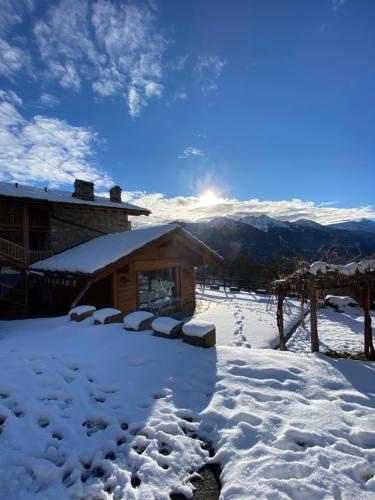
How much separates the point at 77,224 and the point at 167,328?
11.5m

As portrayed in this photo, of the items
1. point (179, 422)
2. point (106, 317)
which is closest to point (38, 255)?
point (106, 317)

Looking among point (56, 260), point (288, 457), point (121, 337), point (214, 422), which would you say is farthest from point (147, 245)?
point (288, 457)

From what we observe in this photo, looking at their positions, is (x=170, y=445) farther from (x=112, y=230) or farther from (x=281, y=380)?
(x=112, y=230)

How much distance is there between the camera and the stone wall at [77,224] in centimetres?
1418

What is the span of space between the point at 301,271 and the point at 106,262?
655 centimetres

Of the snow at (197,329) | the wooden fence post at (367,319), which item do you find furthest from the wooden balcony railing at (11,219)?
the wooden fence post at (367,319)

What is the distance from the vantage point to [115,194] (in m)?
18.2

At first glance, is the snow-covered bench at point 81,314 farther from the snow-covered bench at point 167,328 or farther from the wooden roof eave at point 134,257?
the snow-covered bench at point 167,328

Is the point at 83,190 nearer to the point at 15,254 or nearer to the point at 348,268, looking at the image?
Answer: the point at 15,254

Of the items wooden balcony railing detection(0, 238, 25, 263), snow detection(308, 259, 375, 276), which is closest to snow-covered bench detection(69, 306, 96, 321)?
snow detection(308, 259, 375, 276)

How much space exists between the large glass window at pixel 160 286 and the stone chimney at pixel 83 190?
6.11 metres

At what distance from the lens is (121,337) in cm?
566

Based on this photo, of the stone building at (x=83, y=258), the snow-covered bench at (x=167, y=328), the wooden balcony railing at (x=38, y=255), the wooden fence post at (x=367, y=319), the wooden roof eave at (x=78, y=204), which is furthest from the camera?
the wooden balcony railing at (x=38, y=255)

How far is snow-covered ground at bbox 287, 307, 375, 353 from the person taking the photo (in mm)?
8648
